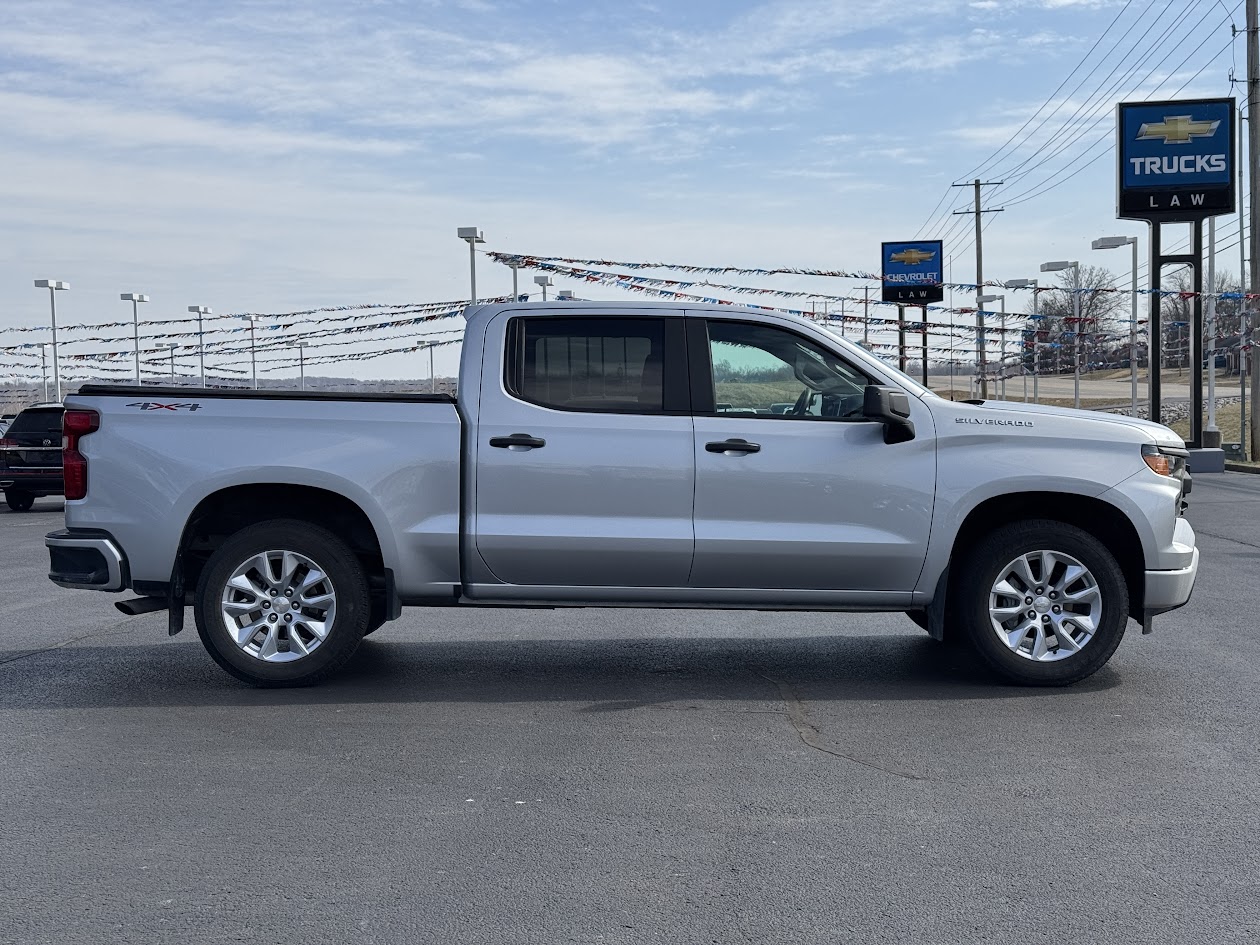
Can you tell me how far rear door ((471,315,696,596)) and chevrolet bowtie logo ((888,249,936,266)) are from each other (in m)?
60.9

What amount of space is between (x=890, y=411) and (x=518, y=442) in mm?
1938

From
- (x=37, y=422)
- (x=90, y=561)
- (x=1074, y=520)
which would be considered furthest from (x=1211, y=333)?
(x=90, y=561)

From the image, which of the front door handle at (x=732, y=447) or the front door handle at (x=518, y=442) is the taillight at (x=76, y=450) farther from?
the front door handle at (x=732, y=447)

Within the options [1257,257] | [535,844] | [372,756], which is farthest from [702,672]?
[1257,257]

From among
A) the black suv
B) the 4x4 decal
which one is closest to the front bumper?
the 4x4 decal

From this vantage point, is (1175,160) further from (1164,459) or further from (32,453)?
(1164,459)

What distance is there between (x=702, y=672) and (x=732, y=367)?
1783 mm

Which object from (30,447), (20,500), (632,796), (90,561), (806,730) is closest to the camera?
(632,796)

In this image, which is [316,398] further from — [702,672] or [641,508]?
[702,672]

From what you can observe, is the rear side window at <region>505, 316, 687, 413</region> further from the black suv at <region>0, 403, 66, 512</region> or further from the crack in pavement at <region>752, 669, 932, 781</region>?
the black suv at <region>0, 403, 66, 512</region>

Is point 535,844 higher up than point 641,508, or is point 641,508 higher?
point 641,508

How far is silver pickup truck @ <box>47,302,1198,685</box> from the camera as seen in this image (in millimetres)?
7301

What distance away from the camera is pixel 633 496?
7297 mm

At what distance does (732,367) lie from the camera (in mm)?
7551
